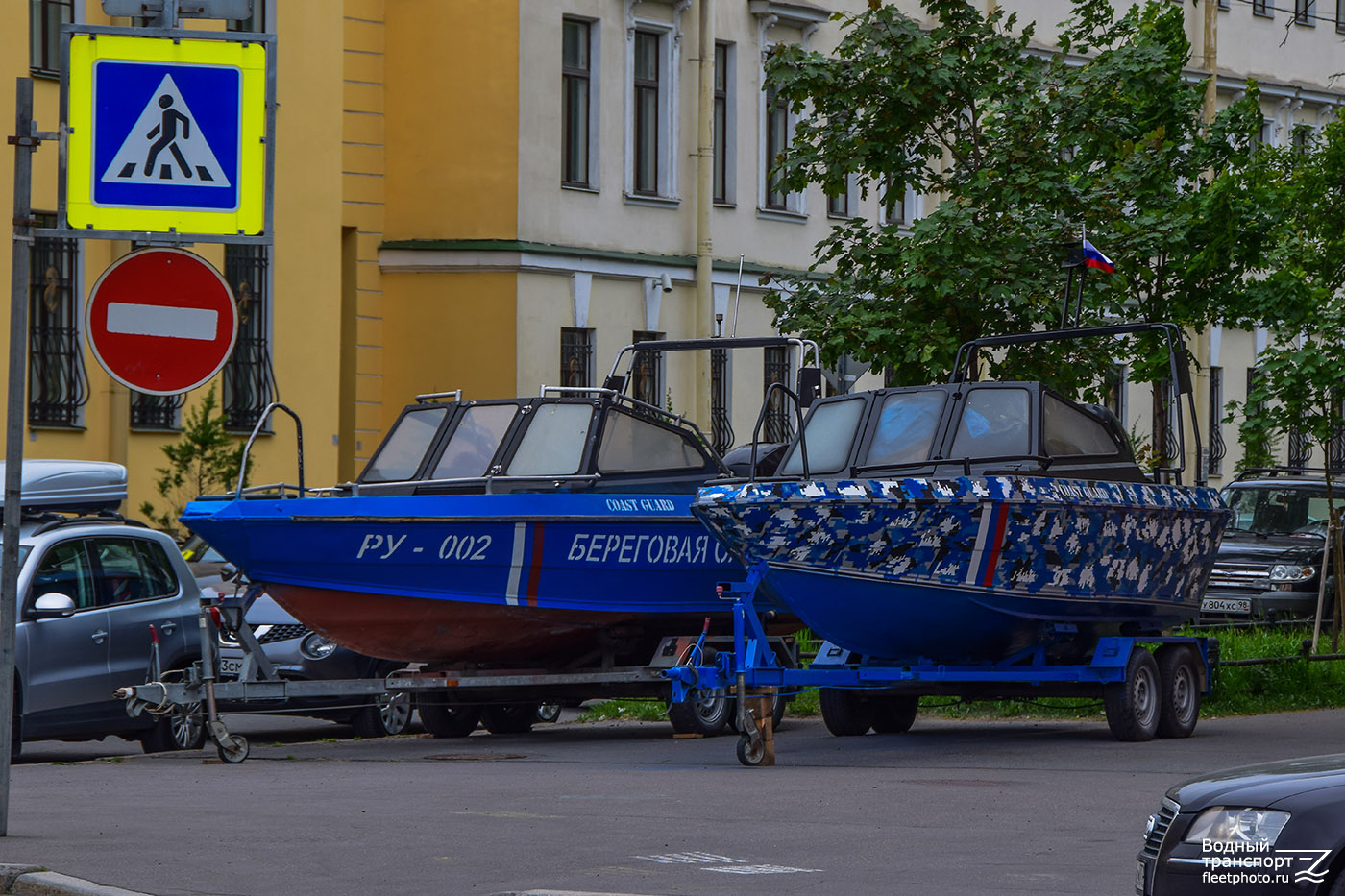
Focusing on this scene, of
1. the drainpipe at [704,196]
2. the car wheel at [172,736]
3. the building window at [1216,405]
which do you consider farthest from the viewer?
the building window at [1216,405]

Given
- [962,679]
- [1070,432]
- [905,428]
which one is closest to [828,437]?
[905,428]

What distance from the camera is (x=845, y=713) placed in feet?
56.7

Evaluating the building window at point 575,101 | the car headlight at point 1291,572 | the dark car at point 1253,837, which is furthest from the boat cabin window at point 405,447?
the building window at point 575,101

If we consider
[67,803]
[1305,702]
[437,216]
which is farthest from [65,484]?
[437,216]

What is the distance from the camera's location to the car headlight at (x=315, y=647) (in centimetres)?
1839

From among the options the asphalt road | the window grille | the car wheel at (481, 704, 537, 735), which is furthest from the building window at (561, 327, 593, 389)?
the asphalt road

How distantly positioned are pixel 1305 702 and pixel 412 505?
8.23 metres

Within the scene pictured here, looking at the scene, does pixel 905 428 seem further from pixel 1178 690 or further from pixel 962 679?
pixel 1178 690

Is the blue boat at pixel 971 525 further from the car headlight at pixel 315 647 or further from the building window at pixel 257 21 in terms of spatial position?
the building window at pixel 257 21

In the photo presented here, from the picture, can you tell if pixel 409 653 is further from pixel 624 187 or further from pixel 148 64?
pixel 624 187

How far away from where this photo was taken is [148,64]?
1002 cm

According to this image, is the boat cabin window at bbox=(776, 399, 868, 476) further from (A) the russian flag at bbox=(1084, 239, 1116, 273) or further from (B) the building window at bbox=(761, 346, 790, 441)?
(B) the building window at bbox=(761, 346, 790, 441)

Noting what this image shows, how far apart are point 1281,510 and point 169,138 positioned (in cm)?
2107

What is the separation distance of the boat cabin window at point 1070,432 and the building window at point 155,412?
1365 cm
